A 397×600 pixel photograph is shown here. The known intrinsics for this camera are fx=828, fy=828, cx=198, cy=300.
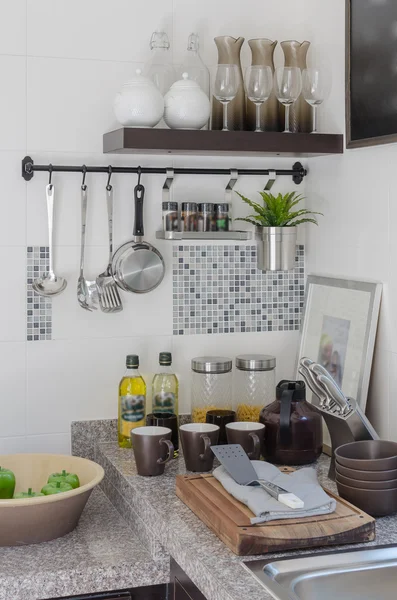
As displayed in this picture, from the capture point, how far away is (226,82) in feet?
6.58

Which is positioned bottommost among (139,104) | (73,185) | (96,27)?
(73,185)

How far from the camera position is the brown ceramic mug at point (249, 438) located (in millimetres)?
1824

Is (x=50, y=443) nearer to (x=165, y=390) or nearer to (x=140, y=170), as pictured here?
(x=165, y=390)

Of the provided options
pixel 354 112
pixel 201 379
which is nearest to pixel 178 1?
pixel 354 112

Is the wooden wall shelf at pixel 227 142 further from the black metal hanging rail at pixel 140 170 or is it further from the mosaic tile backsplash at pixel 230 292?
the mosaic tile backsplash at pixel 230 292

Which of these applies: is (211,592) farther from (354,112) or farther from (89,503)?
(354,112)

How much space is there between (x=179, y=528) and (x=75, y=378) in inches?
28.0

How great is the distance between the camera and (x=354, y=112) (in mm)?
1930

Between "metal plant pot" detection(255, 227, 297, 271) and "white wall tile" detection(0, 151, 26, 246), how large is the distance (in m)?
0.62

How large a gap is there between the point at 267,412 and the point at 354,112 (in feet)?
2.38

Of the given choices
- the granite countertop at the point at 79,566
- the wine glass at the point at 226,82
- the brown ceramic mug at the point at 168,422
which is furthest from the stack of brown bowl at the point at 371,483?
the wine glass at the point at 226,82

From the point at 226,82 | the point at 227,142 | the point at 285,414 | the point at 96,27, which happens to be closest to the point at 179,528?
the point at 285,414

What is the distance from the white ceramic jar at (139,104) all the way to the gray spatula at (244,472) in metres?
0.78

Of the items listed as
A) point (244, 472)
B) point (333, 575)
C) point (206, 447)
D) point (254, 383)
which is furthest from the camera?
point (254, 383)
